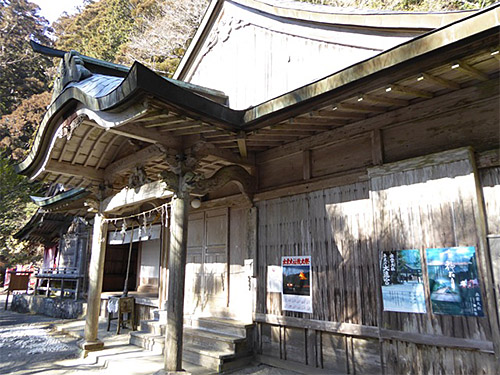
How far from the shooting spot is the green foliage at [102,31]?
2512 cm

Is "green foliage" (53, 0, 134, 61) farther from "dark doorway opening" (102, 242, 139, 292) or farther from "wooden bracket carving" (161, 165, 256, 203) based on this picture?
"wooden bracket carving" (161, 165, 256, 203)

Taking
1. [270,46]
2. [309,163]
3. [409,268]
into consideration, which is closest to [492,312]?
[409,268]

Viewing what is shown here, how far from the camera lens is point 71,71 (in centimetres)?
615

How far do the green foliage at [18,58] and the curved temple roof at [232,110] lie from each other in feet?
85.8

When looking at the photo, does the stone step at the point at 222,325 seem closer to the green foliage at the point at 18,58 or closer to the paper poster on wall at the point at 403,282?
the paper poster on wall at the point at 403,282

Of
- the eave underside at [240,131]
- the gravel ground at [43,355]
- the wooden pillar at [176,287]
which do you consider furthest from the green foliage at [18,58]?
the wooden pillar at [176,287]

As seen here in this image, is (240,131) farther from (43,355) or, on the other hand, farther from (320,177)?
(43,355)

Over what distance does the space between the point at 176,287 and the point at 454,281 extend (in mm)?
3800

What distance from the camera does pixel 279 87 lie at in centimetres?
691

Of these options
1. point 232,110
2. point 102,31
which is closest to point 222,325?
point 232,110

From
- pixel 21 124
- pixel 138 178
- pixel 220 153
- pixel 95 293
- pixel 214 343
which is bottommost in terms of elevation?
pixel 214 343

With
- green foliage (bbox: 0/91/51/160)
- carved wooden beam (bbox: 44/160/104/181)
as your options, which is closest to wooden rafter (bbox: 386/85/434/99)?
carved wooden beam (bbox: 44/160/104/181)

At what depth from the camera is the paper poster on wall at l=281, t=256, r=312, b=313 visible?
566 centimetres

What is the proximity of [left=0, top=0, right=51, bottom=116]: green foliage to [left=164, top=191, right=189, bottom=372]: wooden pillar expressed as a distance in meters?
28.6
